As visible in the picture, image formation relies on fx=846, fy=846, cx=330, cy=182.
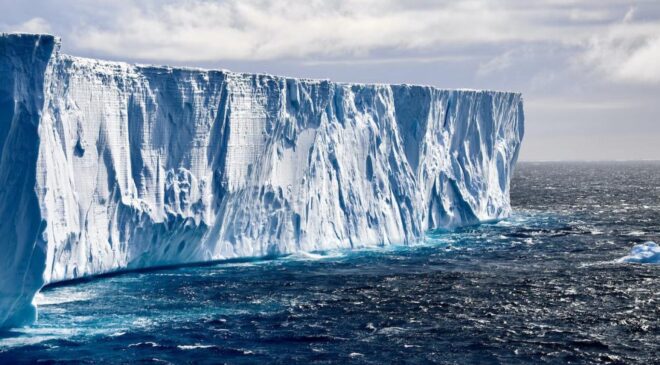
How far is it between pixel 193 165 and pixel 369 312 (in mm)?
10393

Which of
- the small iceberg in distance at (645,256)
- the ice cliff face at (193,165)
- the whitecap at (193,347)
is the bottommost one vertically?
the whitecap at (193,347)

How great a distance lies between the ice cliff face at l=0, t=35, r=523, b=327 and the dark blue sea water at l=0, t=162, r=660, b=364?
1.45 metres

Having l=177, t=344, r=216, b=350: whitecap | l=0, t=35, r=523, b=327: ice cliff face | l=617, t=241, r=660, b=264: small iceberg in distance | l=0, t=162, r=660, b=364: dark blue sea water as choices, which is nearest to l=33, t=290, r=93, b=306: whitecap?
l=0, t=162, r=660, b=364: dark blue sea water

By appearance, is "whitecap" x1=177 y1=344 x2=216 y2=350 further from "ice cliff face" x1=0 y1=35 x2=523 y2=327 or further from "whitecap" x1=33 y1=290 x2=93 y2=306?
"whitecap" x1=33 y1=290 x2=93 y2=306

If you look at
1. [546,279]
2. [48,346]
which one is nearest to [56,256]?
[48,346]

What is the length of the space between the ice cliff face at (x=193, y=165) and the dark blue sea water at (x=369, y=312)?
1.45 metres

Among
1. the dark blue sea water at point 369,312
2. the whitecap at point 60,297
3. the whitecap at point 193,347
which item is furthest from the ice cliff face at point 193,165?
the whitecap at point 193,347

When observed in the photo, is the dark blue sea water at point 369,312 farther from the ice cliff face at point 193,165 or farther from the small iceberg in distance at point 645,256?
the ice cliff face at point 193,165

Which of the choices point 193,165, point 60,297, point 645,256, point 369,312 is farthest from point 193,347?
point 645,256

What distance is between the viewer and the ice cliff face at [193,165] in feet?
76.8

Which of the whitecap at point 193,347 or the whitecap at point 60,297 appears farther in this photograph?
the whitecap at point 60,297

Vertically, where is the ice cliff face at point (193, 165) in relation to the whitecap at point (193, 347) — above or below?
above

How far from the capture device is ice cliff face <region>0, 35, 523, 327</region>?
23422 millimetres

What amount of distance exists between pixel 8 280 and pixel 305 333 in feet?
27.1
